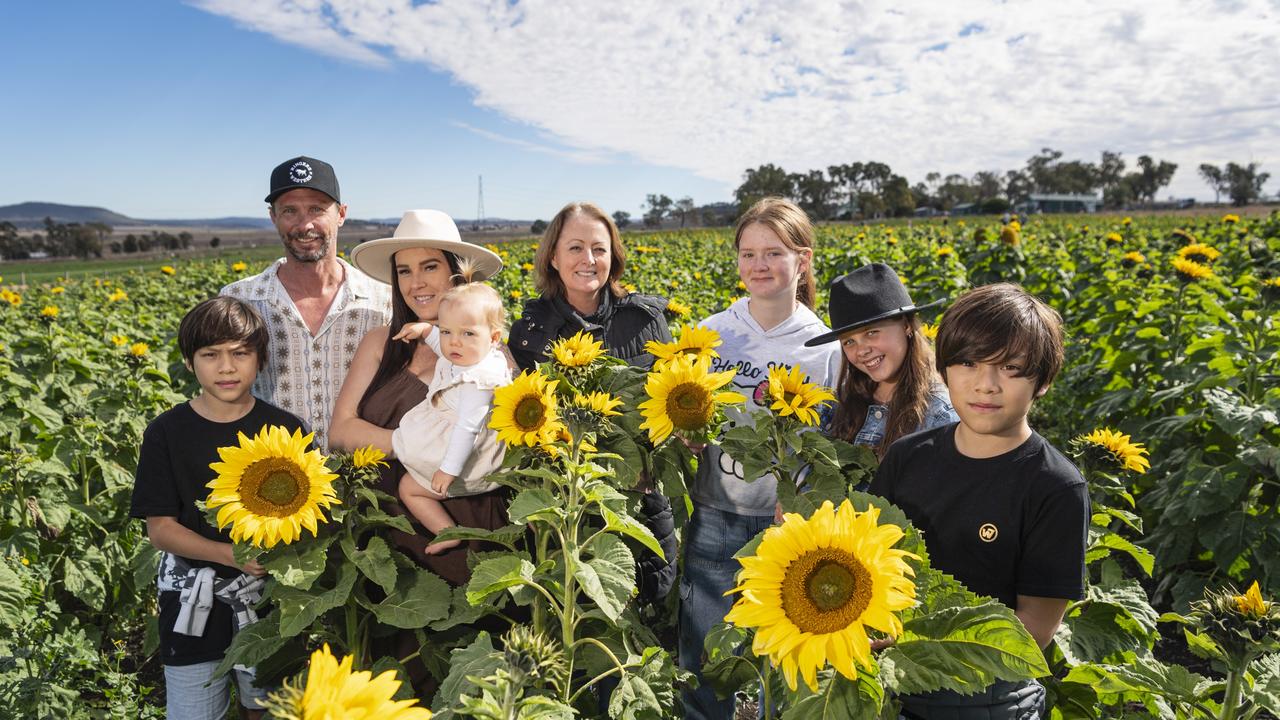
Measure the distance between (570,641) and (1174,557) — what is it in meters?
3.65

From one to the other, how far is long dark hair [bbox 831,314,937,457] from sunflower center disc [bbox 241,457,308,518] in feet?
5.32

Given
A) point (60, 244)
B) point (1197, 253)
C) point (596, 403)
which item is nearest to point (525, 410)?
point (596, 403)

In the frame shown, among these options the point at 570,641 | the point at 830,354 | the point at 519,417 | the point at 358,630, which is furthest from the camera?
the point at 830,354

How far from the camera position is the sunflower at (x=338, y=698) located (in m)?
0.81

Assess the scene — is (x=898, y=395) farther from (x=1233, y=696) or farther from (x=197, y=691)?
(x=197, y=691)

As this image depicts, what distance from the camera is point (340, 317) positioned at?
3209 mm

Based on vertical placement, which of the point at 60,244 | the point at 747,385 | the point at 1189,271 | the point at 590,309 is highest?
the point at 60,244

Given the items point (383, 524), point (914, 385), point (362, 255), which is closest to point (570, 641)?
point (383, 524)

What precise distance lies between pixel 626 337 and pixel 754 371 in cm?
54

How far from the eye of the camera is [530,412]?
6.37 feet

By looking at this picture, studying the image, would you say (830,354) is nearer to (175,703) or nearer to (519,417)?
(519,417)

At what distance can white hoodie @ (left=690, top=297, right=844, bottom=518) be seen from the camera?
260cm

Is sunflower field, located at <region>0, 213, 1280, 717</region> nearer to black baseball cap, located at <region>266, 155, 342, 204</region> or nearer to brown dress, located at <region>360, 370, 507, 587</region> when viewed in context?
brown dress, located at <region>360, 370, 507, 587</region>

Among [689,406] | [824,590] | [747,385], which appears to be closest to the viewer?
[824,590]
